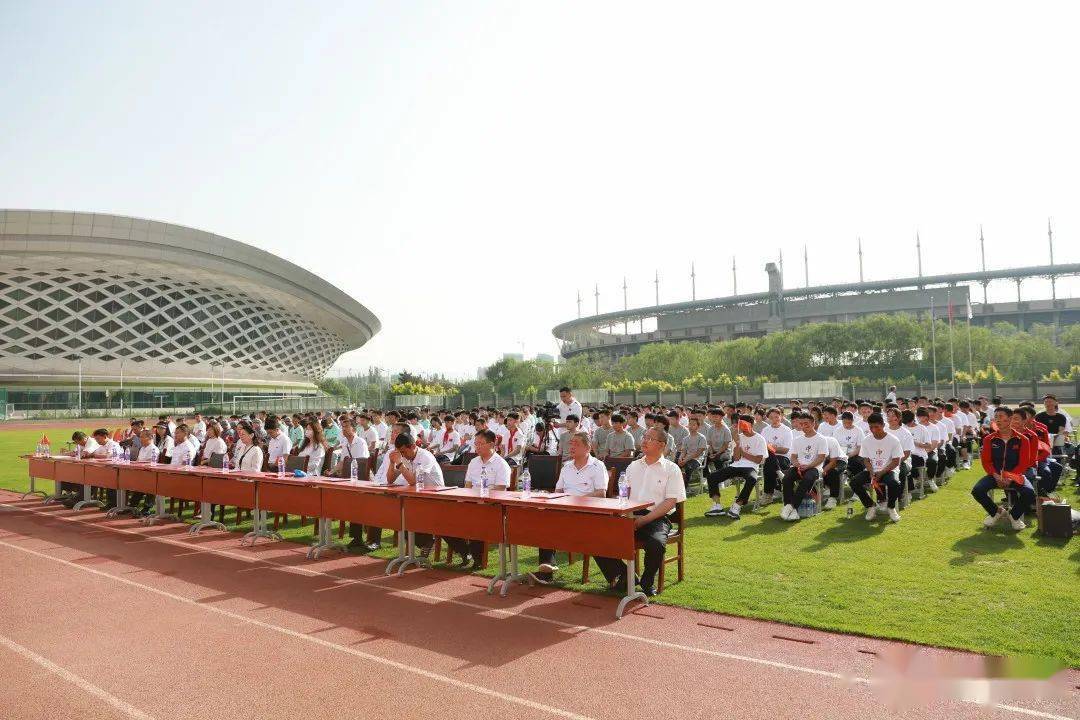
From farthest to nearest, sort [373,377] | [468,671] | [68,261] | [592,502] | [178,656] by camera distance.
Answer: [373,377] → [68,261] → [592,502] → [178,656] → [468,671]

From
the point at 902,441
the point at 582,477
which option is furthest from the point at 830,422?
the point at 582,477

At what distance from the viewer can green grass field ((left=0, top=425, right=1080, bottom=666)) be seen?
5.47 m

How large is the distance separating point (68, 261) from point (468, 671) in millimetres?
67397

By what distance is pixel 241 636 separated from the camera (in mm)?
5918

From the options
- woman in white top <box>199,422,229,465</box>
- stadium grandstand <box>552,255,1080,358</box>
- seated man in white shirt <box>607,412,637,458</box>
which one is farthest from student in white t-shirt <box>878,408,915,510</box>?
stadium grandstand <box>552,255,1080,358</box>

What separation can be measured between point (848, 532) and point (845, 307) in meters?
67.5

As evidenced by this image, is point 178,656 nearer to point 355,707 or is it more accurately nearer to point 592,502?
point 355,707

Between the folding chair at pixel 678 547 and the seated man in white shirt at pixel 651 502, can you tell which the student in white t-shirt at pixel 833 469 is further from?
the seated man in white shirt at pixel 651 502

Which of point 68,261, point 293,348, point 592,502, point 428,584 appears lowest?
point 428,584

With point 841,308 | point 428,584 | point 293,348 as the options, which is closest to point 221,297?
point 293,348

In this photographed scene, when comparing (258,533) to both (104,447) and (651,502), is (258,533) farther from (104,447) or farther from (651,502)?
(104,447)

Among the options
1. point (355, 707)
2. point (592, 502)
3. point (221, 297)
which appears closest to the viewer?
point (355, 707)

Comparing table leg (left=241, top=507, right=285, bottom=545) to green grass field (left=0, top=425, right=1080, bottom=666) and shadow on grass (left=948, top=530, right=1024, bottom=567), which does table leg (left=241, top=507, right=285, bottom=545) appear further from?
shadow on grass (left=948, top=530, right=1024, bottom=567)

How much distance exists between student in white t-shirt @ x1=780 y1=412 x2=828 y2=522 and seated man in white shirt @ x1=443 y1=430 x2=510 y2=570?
14.0 feet
